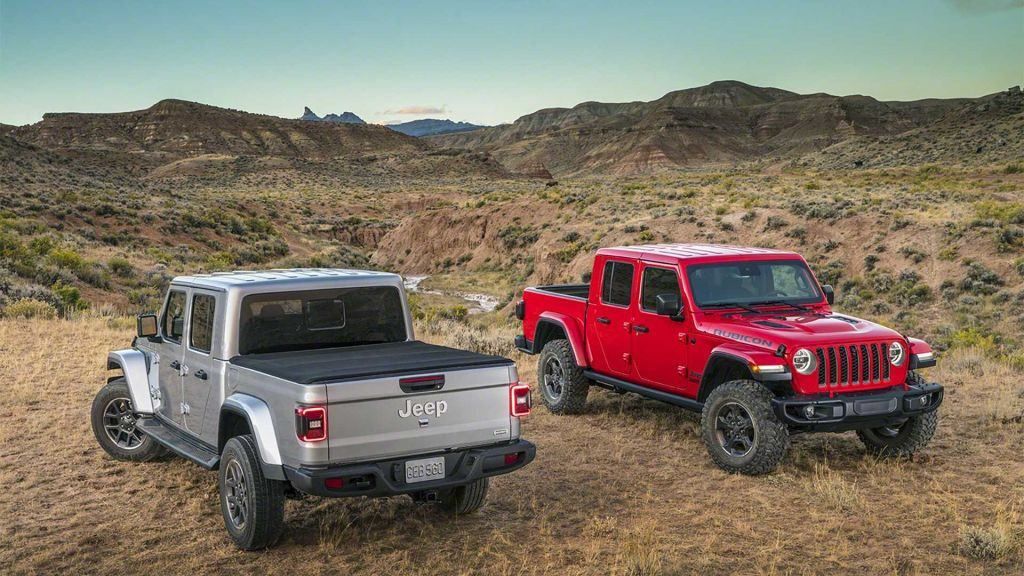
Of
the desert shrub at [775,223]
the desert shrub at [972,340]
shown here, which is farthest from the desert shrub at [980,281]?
the desert shrub at [775,223]

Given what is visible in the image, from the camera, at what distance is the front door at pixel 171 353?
7.19 m

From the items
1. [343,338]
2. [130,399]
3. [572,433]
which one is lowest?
[572,433]

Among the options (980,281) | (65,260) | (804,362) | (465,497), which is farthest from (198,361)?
(65,260)

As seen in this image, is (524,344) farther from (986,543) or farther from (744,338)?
(986,543)

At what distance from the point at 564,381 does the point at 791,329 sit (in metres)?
3.20

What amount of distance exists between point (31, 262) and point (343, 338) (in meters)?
22.9

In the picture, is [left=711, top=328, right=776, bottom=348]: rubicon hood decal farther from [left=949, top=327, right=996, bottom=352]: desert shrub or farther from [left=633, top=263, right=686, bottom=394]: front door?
[left=949, top=327, right=996, bottom=352]: desert shrub

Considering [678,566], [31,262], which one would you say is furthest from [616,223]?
[678,566]

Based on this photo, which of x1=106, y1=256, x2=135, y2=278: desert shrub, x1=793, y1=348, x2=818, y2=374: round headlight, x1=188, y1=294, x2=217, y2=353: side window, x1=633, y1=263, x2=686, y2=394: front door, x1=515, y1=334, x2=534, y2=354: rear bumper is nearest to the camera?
x1=188, y1=294, x2=217, y2=353: side window

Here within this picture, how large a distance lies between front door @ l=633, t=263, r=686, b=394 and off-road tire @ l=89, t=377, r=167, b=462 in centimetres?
486

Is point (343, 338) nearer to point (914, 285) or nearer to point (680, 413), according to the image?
point (680, 413)

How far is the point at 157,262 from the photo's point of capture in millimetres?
34031

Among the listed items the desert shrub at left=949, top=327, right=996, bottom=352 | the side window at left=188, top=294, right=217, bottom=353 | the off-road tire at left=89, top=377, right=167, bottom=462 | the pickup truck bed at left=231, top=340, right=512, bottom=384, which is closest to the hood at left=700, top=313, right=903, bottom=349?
the pickup truck bed at left=231, top=340, right=512, bottom=384

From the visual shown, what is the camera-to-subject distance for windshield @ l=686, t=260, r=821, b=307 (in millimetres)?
8898
